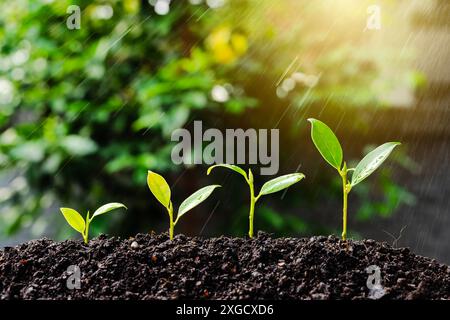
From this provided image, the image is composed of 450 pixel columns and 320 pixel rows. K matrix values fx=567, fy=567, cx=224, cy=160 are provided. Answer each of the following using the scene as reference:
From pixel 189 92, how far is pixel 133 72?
268 mm

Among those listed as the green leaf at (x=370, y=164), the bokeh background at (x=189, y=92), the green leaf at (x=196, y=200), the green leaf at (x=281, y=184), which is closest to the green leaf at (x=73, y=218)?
the green leaf at (x=196, y=200)

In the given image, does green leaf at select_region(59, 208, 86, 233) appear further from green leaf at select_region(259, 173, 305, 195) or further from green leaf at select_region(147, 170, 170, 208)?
green leaf at select_region(259, 173, 305, 195)

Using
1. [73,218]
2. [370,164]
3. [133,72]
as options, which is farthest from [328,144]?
[133,72]

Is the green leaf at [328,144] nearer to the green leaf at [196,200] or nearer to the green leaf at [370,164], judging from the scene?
the green leaf at [370,164]

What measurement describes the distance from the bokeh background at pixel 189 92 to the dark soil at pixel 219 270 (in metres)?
1.03

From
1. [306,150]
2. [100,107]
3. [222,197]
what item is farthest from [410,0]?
[100,107]

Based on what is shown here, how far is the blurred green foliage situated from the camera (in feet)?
6.34

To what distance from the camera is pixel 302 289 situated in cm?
68

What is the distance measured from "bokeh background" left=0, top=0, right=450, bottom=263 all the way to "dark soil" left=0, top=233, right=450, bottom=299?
1032 millimetres

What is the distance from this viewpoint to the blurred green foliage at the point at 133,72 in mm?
1932

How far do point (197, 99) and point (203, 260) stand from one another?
3.50 feet

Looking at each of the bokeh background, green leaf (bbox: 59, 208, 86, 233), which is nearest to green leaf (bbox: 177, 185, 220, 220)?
green leaf (bbox: 59, 208, 86, 233)

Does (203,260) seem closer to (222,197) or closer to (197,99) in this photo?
(197,99)
